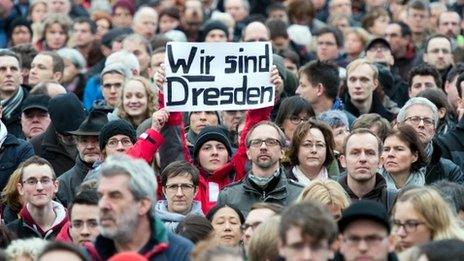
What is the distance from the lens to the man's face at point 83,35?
973 inches

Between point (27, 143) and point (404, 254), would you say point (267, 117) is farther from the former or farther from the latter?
point (404, 254)

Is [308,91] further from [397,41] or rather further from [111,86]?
[397,41]

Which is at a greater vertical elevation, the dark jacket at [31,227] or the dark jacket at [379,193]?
the dark jacket at [379,193]

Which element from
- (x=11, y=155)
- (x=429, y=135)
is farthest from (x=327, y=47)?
(x=11, y=155)

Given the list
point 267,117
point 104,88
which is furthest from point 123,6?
point 267,117

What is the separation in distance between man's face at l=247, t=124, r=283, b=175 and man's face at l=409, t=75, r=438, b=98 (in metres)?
4.72

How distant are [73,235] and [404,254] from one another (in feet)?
9.90

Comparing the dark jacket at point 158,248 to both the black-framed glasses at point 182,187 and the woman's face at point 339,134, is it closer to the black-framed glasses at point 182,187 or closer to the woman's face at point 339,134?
the black-framed glasses at point 182,187

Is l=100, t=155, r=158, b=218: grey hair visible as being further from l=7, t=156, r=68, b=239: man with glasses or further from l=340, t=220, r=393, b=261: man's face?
l=7, t=156, r=68, b=239: man with glasses

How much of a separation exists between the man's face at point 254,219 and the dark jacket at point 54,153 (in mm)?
4821

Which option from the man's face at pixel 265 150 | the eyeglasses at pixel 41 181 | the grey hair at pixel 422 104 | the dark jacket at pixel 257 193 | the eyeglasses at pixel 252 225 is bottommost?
the eyeglasses at pixel 252 225

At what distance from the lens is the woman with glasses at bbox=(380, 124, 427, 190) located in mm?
15656

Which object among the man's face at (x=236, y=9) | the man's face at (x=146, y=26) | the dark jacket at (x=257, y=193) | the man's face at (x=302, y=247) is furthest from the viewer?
the man's face at (x=236, y=9)

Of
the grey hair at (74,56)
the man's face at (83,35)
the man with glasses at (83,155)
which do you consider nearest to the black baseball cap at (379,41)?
the grey hair at (74,56)
